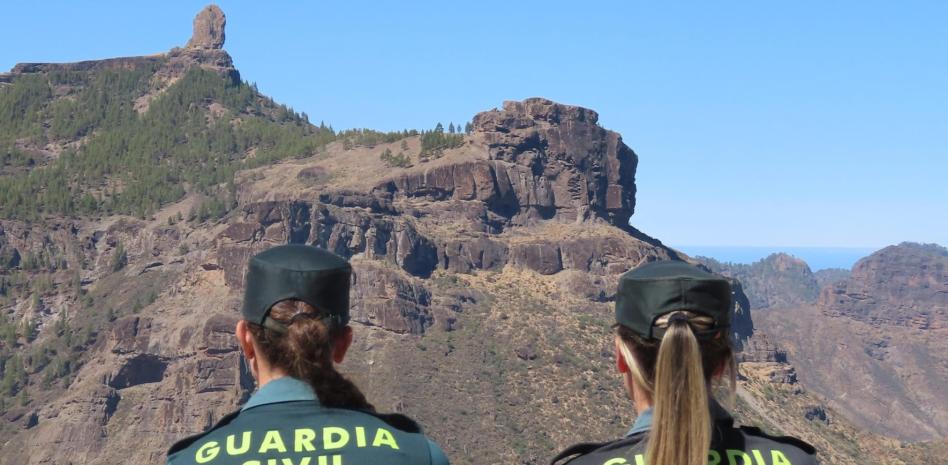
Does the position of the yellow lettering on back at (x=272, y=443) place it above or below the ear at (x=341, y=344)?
below

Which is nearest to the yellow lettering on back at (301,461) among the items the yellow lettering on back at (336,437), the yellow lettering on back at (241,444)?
the yellow lettering on back at (336,437)

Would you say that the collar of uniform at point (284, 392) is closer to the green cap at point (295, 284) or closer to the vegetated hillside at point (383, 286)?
the green cap at point (295, 284)

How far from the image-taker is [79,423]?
118 m

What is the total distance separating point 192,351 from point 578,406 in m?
37.2

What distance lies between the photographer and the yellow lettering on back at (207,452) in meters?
7.05

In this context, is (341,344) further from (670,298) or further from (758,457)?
(758,457)

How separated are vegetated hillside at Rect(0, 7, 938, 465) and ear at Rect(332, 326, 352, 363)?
9900cm

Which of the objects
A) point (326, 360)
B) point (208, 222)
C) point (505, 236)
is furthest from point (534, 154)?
point (326, 360)

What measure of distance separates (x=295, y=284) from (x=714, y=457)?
8.43ft

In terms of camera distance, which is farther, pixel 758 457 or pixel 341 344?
pixel 341 344

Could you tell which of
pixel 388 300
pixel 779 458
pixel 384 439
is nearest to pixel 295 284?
pixel 384 439

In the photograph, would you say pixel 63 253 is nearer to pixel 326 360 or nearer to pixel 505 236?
pixel 505 236

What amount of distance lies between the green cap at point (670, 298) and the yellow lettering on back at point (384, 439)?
1456 mm

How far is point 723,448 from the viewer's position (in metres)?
7.32
